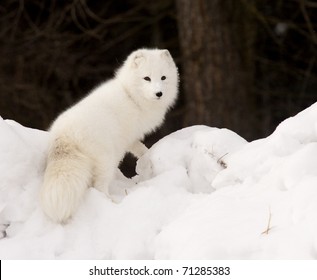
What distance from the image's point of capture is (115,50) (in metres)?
8.59

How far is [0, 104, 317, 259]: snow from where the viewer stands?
2492 mm

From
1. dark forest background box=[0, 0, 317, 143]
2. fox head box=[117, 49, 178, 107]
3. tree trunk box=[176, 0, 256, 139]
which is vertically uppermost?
dark forest background box=[0, 0, 317, 143]

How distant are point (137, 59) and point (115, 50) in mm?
4371

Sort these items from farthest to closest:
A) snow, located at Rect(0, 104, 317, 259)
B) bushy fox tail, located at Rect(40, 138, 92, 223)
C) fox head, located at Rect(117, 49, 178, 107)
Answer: fox head, located at Rect(117, 49, 178, 107)
bushy fox tail, located at Rect(40, 138, 92, 223)
snow, located at Rect(0, 104, 317, 259)

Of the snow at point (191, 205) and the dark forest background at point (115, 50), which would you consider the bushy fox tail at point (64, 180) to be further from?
the dark forest background at point (115, 50)

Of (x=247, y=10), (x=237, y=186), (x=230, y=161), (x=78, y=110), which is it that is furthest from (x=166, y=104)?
(x=247, y=10)

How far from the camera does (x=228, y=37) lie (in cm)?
625

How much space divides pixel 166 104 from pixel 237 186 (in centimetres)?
154

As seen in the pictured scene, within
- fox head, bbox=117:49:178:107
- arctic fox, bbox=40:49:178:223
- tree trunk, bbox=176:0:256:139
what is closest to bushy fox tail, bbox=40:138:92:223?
arctic fox, bbox=40:49:178:223

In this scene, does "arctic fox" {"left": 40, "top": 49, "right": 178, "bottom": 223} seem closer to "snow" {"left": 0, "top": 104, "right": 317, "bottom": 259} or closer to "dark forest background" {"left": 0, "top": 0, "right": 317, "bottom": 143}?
"snow" {"left": 0, "top": 104, "right": 317, "bottom": 259}

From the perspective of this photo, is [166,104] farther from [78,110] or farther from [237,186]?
[237,186]

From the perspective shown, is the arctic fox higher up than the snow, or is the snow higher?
the arctic fox

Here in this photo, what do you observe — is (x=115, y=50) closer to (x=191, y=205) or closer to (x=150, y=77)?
(x=150, y=77)

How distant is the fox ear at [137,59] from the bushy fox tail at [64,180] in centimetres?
103
